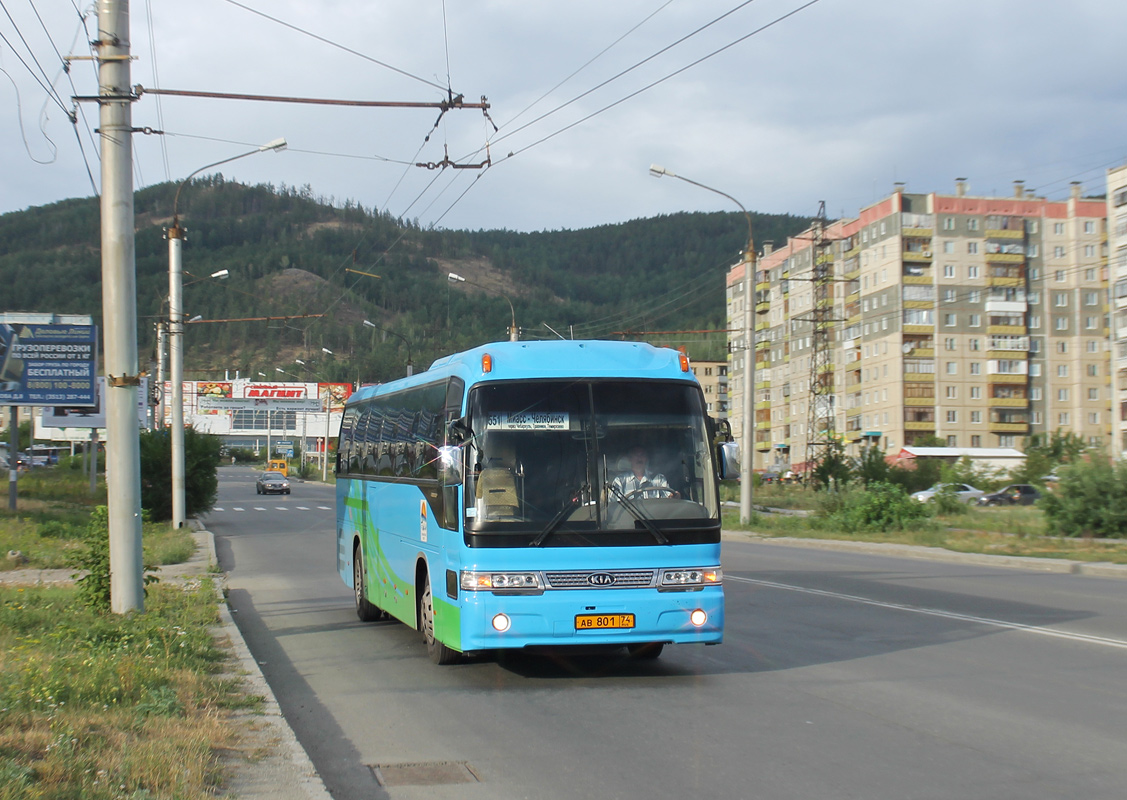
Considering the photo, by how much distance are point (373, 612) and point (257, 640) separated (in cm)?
173

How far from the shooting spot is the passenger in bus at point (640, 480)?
340 inches

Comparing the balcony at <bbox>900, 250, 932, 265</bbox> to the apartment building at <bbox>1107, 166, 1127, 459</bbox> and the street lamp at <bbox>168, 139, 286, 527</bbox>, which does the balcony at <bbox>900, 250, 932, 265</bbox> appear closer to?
the apartment building at <bbox>1107, 166, 1127, 459</bbox>

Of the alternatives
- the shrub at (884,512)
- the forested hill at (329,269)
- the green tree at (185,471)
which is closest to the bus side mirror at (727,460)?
the shrub at (884,512)

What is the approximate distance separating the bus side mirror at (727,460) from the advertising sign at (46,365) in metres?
35.3

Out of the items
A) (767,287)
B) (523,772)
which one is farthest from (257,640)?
(767,287)

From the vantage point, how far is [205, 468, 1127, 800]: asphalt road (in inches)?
231

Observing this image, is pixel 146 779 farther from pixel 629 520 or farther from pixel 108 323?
pixel 108 323

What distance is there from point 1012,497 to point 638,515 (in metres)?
49.8

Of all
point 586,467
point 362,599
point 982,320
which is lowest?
point 362,599

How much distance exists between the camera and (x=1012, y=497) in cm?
5331

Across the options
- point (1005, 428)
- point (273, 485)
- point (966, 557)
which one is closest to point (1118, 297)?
point (1005, 428)

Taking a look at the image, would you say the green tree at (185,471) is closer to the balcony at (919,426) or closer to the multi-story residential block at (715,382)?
the balcony at (919,426)

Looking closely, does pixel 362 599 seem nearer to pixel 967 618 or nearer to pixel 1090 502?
pixel 967 618

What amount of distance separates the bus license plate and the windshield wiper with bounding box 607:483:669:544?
653 mm
